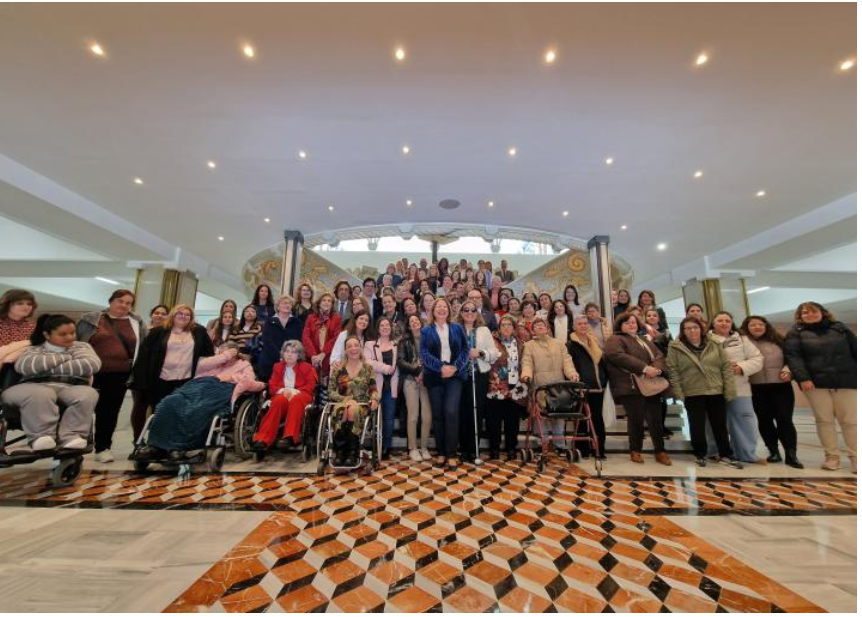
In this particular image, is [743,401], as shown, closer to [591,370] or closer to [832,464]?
[832,464]

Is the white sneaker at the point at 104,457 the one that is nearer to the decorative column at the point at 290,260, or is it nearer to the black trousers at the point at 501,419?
the black trousers at the point at 501,419

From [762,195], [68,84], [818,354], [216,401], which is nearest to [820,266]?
[762,195]

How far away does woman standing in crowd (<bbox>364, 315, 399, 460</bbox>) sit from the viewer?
3.33 meters

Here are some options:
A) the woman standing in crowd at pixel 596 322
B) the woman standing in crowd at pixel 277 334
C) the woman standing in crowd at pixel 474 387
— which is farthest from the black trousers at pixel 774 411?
the woman standing in crowd at pixel 277 334

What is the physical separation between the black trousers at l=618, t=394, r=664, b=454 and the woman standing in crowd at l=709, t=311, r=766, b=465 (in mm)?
696

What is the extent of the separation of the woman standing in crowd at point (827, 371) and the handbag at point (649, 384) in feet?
3.76

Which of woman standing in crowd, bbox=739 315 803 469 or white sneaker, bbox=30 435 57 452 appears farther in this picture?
woman standing in crowd, bbox=739 315 803 469

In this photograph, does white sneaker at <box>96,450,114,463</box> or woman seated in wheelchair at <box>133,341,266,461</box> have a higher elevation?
woman seated in wheelchair at <box>133,341,266,461</box>

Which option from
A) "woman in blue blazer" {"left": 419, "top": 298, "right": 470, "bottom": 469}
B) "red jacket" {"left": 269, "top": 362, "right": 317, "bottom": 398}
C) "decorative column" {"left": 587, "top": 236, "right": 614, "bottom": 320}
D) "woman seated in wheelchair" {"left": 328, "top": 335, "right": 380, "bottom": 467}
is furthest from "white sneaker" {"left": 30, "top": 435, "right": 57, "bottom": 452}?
"decorative column" {"left": 587, "top": 236, "right": 614, "bottom": 320}

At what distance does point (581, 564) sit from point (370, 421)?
6.26 ft

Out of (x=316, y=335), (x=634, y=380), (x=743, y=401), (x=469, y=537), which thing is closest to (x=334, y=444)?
(x=316, y=335)

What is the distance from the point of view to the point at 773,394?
3.43 m

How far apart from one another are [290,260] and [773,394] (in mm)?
7942

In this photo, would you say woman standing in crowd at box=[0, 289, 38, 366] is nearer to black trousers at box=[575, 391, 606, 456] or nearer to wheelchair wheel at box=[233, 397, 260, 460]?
wheelchair wheel at box=[233, 397, 260, 460]
